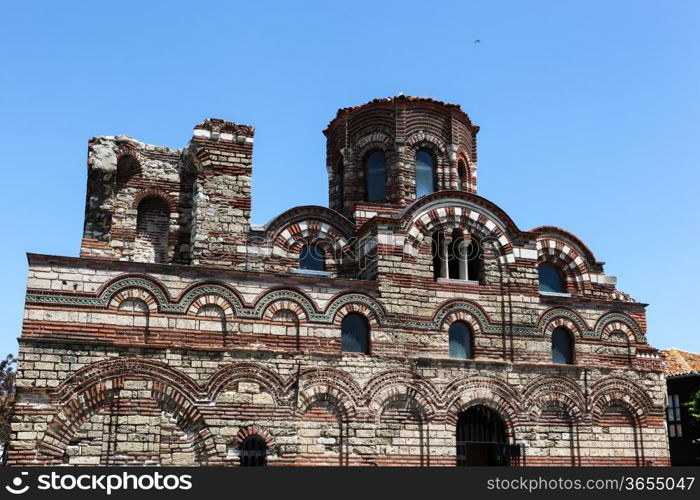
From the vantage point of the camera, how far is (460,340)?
16797 mm

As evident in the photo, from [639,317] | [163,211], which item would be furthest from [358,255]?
[639,317]

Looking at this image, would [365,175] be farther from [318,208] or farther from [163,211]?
[163,211]

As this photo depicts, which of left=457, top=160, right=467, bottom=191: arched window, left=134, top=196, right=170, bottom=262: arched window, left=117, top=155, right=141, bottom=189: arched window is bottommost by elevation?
left=134, top=196, right=170, bottom=262: arched window

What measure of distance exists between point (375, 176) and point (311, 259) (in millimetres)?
3507

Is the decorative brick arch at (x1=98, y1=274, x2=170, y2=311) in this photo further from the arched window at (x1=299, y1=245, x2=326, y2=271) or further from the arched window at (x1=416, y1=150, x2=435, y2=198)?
the arched window at (x1=416, y1=150, x2=435, y2=198)

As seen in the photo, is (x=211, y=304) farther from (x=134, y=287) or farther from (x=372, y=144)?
(x=372, y=144)

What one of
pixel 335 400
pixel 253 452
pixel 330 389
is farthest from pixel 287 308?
pixel 253 452

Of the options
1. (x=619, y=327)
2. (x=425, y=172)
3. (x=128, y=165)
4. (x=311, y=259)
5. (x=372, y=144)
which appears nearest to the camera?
(x=619, y=327)

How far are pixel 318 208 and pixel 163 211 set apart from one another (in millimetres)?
3716

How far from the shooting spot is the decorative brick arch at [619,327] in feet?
59.1

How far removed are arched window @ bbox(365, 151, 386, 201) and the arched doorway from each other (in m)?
6.37

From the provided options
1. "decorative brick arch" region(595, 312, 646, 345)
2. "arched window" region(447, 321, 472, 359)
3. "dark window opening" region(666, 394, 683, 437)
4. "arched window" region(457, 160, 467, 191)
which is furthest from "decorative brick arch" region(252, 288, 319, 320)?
"dark window opening" region(666, 394, 683, 437)

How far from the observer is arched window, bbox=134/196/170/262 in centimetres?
1844
